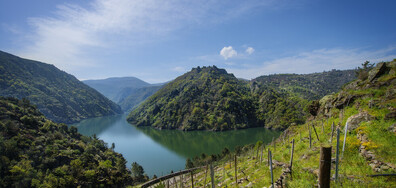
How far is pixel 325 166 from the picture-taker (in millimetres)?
4492

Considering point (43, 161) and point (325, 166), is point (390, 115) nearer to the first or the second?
point (325, 166)

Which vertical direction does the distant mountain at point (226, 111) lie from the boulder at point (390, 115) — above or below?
below

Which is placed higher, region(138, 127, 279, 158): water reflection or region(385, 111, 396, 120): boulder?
region(385, 111, 396, 120): boulder

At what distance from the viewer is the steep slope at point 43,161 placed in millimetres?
41969

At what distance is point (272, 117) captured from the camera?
14512 cm

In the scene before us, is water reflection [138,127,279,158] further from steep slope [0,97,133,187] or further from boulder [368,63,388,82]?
boulder [368,63,388,82]

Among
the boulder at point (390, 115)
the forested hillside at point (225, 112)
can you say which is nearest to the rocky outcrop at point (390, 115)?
the boulder at point (390, 115)

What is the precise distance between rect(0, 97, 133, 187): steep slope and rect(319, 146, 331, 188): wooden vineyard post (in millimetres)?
51765

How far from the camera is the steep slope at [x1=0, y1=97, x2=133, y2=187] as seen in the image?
42.0m

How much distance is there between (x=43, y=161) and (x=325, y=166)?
6743cm

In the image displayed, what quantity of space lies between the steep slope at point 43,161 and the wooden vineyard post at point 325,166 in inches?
2038

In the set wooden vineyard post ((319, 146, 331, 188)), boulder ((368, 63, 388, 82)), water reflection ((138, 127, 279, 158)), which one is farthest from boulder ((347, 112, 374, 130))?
water reflection ((138, 127, 279, 158))

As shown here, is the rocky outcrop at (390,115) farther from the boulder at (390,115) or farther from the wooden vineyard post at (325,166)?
the wooden vineyard post at (325,166)

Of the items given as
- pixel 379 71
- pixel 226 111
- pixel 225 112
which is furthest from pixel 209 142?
pixel 379 71
